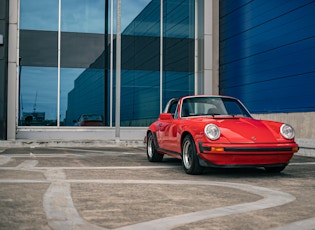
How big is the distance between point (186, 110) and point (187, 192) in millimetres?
3027

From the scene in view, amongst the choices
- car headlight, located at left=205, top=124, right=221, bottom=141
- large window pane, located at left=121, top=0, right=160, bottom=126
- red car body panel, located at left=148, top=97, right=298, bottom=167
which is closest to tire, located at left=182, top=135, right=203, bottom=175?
red car body panel, located at left=148, top=97, right=298, bottom=167

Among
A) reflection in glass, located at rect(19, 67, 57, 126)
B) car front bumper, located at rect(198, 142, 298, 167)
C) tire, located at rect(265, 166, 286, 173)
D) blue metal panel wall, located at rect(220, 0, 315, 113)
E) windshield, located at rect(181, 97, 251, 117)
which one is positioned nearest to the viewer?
car front bumper, located at rect(198, 142, 298, 167)

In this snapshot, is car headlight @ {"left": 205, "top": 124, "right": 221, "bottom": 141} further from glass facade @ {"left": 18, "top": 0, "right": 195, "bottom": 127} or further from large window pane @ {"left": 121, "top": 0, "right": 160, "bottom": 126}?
large window pane @ {"left": 121, "top": 0, "right": 160, "bottom": 126}

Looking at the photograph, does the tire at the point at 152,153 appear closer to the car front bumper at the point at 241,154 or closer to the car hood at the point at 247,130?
the car hood at the point at 247,130

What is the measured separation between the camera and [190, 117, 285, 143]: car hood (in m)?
6.80

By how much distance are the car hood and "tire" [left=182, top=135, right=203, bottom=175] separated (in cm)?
41

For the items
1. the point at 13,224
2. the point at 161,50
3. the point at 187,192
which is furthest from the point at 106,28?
the point at 13,224

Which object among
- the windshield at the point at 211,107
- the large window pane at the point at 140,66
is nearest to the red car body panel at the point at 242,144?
the windshield at the point at 211,107

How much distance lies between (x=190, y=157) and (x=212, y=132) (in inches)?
26.2

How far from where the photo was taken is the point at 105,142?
1521cm

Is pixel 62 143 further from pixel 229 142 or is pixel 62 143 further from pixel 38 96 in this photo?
pixel 229 142

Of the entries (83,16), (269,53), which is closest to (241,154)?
(269,53)

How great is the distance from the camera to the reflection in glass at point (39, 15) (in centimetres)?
1705

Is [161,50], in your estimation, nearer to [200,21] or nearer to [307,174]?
[200,21]
